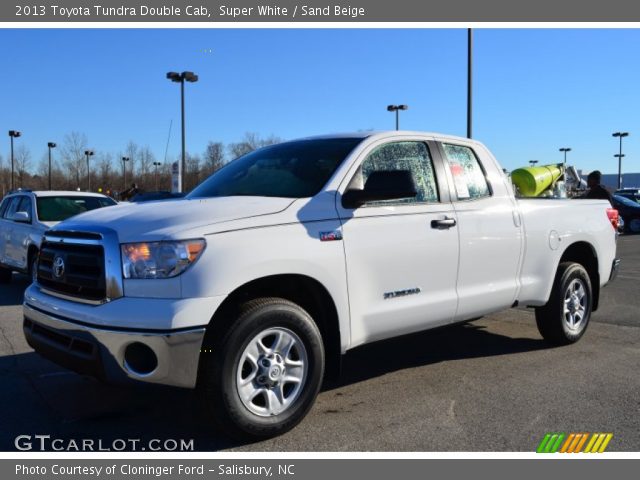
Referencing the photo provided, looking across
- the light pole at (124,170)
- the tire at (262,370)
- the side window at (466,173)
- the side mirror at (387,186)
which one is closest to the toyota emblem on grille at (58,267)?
the tire at (262,370)

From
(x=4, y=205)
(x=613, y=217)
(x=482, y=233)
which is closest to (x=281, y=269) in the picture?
(x=482, y=233)

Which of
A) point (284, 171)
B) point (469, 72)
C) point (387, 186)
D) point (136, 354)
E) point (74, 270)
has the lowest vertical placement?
point (136, 354)

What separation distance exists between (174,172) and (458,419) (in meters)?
18.7

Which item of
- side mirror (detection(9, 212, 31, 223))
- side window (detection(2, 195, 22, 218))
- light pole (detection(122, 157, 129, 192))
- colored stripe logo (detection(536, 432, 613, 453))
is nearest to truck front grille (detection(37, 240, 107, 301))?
colored stripe logo (detection(536, 432, 613, 453))

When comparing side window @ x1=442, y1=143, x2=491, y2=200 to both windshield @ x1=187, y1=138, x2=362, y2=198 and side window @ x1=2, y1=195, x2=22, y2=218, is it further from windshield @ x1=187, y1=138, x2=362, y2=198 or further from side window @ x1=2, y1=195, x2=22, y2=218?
side window @ x1=2, y1=195, x2=22, y2=218

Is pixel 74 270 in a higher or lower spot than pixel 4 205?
lower

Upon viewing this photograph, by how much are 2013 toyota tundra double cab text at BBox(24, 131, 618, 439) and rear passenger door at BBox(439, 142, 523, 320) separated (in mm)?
16

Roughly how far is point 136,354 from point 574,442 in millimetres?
2659

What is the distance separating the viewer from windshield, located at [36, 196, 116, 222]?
9.62m

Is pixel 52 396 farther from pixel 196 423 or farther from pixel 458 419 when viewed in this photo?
pixel 458 419

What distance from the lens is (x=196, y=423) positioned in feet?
13.0

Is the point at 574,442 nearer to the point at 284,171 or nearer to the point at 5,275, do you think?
the point at 284,171

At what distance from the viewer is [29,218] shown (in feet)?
31.2

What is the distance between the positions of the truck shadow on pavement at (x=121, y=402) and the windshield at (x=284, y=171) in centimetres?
153
